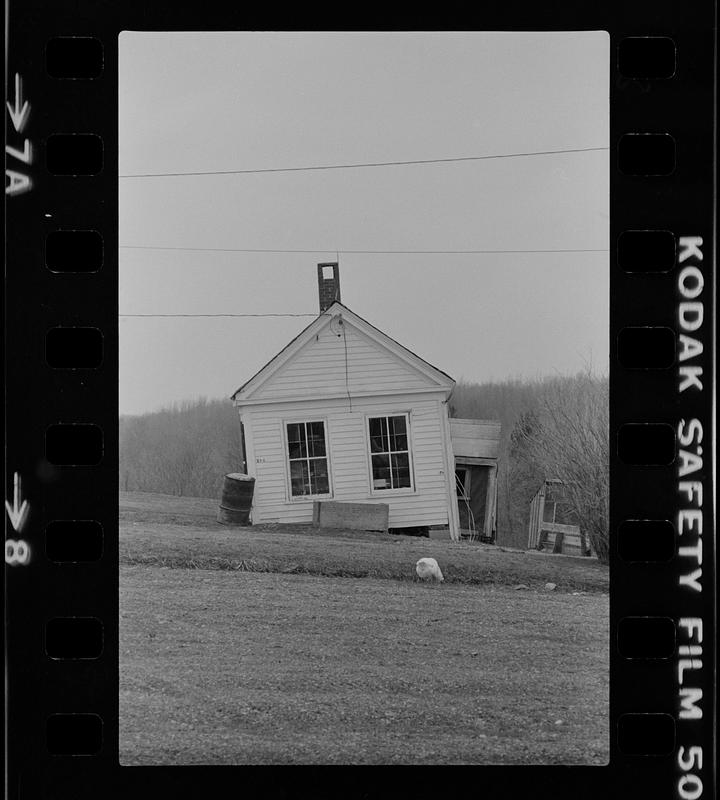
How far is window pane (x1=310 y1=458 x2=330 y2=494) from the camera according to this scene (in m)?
3.84

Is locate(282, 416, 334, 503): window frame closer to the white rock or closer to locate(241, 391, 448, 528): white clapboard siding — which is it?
locate(241, 391, 448, 528): white clapboard siding

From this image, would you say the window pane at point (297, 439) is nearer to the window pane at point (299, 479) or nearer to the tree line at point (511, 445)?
the window pane at point (299, 479)

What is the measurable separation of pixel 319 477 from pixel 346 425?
9.0 inches

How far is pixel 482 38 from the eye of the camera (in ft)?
11.9

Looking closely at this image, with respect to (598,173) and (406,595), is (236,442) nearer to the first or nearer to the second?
(406,595)

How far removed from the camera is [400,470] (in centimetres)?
388

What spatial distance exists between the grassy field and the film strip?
15 centimetres

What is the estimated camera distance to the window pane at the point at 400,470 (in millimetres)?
3863
